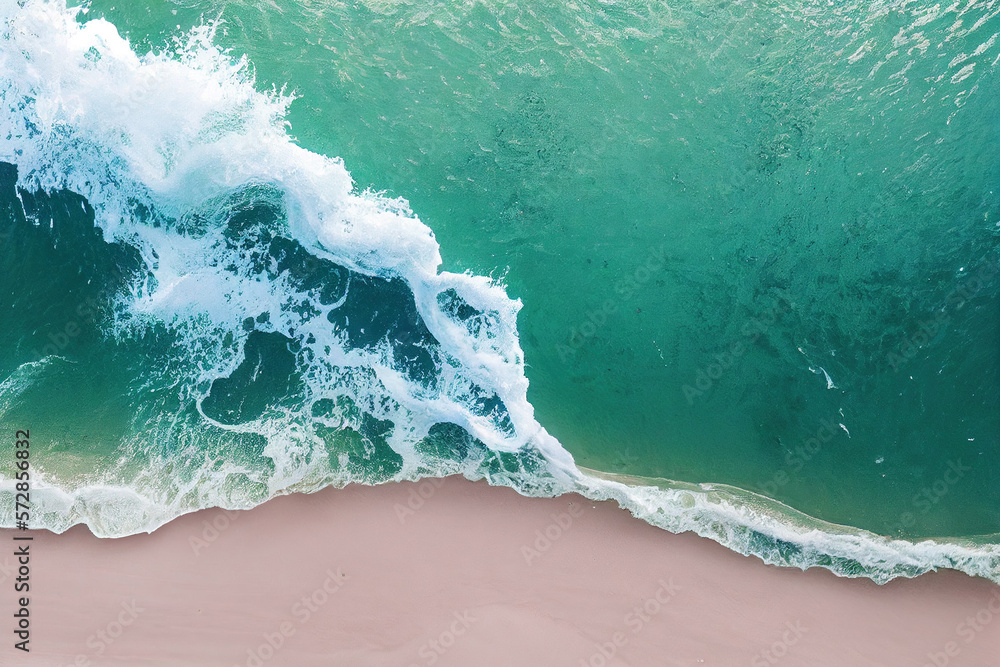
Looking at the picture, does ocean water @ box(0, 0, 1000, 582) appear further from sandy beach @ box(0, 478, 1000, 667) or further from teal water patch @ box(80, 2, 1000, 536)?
sandy beach @ box(0, 478, 1000, 667)

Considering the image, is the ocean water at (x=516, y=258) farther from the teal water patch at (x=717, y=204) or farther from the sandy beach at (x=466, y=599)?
the sandy beach at (x=466, y=599)

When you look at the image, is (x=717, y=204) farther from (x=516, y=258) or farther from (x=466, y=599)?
(x=466, y=599)

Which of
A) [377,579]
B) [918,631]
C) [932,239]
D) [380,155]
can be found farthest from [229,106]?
[918,631]

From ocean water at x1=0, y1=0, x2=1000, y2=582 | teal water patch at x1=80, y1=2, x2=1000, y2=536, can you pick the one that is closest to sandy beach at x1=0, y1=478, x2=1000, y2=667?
ocean water at x1=0, y1=0, x2=1000, y2=582

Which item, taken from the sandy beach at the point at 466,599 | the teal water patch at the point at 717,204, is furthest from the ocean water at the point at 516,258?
the sandy beach at the point at 466,599

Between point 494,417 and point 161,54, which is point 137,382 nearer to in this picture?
point 161,54

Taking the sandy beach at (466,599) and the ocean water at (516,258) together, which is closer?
the sandy beach at (466,599)
